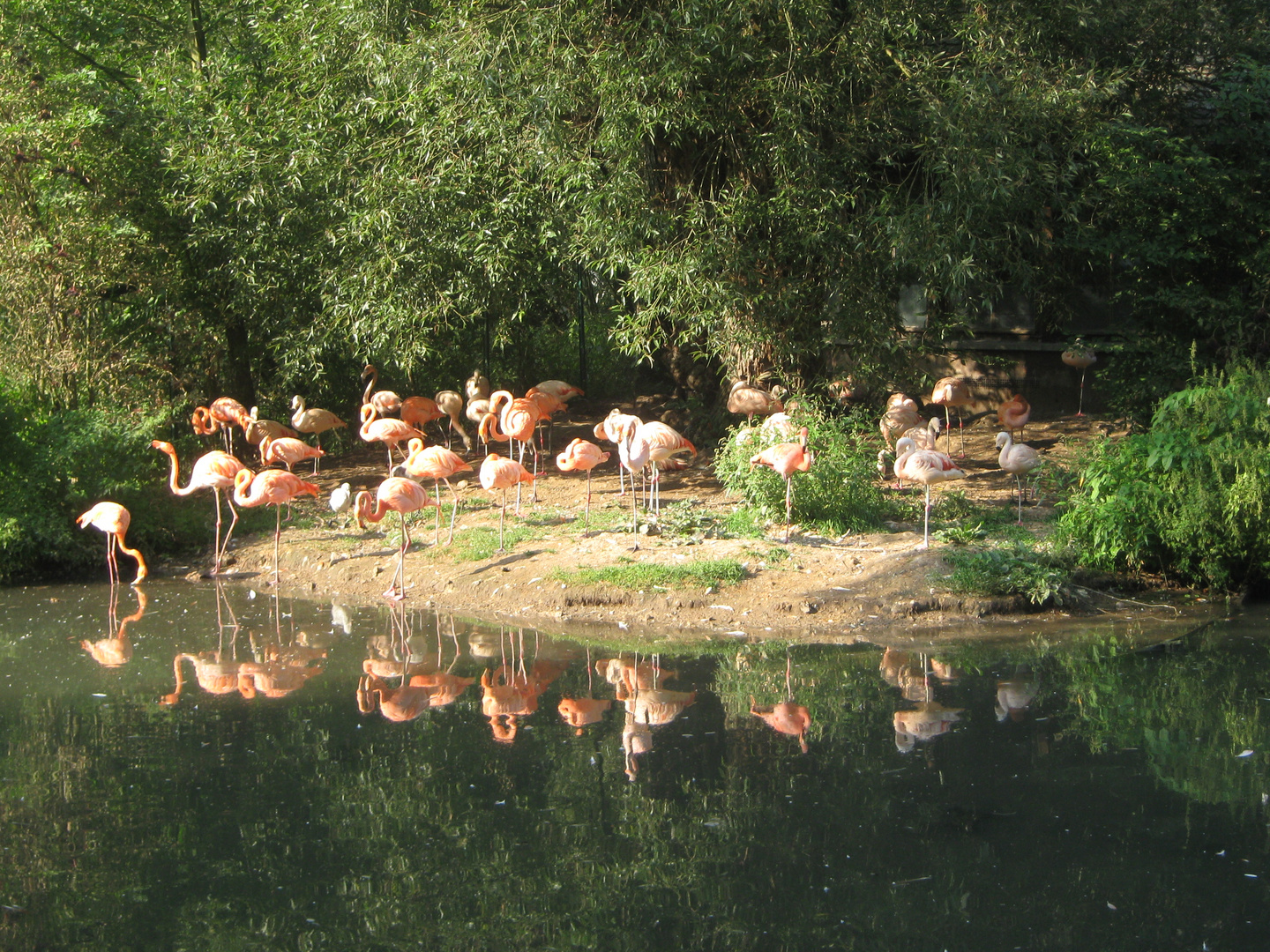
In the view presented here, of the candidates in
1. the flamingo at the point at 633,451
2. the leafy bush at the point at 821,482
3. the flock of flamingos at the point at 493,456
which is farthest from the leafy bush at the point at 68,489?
the leafy bush at the point at 821,482

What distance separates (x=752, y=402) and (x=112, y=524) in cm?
551

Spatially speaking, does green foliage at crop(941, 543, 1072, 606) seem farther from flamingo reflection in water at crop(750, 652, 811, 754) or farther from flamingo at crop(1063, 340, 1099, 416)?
flamingo at crop(1063, 340, 1099, 416)

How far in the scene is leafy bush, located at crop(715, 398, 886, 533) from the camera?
8.91m

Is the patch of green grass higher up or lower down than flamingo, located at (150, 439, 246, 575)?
lower down

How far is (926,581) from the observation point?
25.4 ft

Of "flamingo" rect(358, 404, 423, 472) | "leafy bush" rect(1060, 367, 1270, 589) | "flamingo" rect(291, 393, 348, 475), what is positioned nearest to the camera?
"leafy bush" rect(1060, 367, 1270, 589)

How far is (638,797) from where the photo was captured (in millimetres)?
4621

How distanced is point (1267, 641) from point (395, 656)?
5323 mm

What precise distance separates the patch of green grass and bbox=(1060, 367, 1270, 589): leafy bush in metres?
2.46

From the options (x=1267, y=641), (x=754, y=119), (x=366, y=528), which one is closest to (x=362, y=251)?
(x=366, y=528)

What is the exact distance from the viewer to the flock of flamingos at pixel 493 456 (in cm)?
859

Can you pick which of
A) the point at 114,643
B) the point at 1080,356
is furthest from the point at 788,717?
the point at 1080,356

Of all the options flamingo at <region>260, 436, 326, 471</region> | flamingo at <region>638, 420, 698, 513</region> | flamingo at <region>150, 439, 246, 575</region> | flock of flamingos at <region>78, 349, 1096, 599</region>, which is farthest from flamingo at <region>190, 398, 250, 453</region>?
flamingo at <region>638, 420, 698, 513</region>

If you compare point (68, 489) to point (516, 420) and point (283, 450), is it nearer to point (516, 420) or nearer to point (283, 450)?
point (283, 450)
